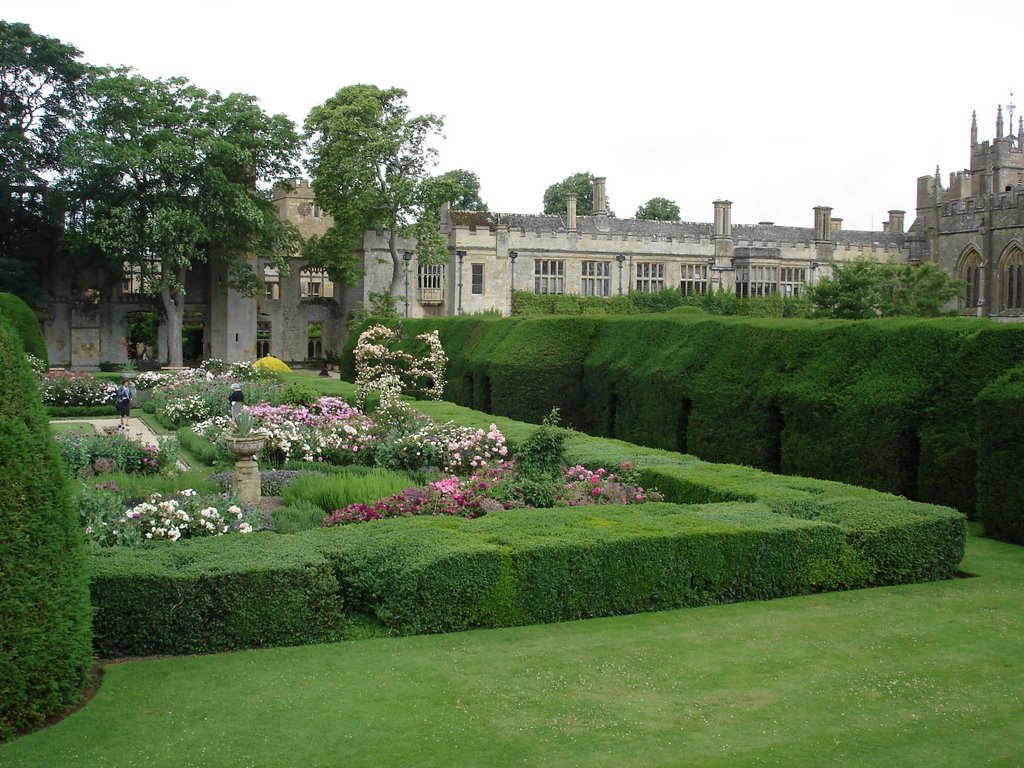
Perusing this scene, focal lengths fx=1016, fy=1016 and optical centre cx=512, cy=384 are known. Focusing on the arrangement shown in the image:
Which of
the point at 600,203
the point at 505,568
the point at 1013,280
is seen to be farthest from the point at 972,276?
the point at 505,568

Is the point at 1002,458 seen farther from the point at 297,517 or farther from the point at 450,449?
the point at 297,517

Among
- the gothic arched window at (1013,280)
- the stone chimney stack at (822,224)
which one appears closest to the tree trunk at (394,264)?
the stone chimney stack at (822,224)

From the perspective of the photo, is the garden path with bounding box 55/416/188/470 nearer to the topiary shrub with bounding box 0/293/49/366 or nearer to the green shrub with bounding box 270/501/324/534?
the topiary shrub with bounding box 0/293/49/366

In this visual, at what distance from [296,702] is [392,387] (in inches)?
554

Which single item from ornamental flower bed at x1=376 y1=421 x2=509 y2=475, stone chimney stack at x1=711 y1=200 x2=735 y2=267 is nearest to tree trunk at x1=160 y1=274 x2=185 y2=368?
stone chimney stack at x1=711 y1=200 x2=735 y2=267

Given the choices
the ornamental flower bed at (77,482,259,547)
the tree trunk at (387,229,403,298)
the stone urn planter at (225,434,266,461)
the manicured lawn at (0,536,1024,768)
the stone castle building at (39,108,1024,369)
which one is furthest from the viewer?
the stone castle building at (39,108,1024,369)

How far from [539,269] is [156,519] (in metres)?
39.7

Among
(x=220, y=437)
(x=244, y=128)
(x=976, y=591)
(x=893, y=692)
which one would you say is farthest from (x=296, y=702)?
(x=244, y=128)

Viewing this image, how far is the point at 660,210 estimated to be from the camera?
71.9m

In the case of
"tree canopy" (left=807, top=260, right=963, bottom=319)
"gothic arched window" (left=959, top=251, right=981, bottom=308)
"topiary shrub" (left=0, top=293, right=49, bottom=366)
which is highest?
"gothic arched window" (left=959, top=251, right=981, bottom=308)

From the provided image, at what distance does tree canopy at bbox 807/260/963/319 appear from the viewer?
101ft

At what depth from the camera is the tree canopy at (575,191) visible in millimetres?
68750

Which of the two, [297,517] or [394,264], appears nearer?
[297,517]

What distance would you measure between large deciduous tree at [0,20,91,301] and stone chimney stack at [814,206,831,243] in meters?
34.8
